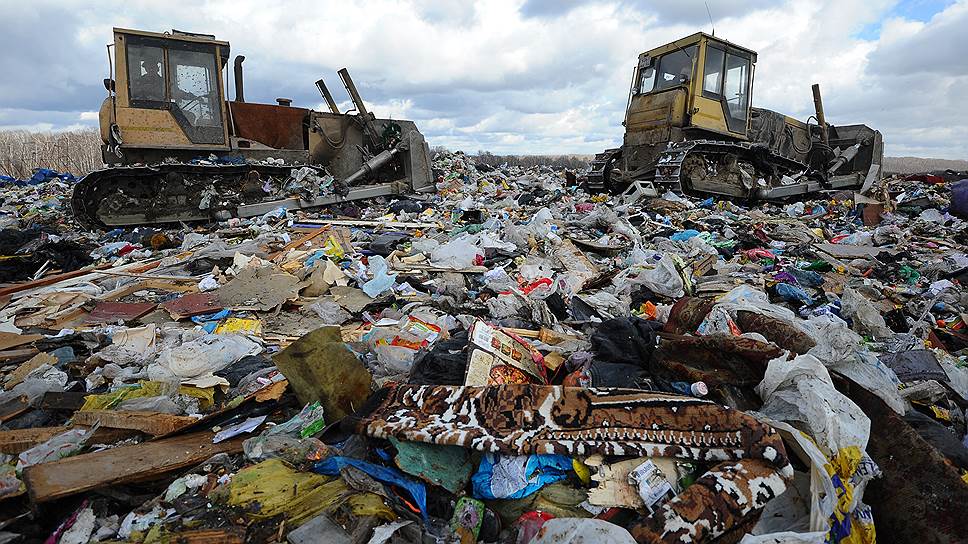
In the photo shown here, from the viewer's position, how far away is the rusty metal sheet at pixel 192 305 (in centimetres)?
390

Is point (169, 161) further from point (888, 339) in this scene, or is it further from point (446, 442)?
point (888, 339)

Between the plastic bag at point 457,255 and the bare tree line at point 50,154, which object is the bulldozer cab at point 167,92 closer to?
the plastic bag at point 457,255

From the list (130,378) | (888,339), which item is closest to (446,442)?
(130,378)

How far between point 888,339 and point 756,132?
916 cm

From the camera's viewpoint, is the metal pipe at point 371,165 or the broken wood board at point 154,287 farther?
the metal pipe at point 371,165

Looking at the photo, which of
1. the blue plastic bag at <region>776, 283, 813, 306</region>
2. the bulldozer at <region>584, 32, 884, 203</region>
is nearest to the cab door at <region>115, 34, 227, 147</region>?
the bulldozer at <region>584, 32, 884, 203</region>

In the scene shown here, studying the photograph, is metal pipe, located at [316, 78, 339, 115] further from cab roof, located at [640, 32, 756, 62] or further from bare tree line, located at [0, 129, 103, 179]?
bare tree line, located at [0, 129, 103, 179]

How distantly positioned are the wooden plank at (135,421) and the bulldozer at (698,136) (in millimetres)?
8007

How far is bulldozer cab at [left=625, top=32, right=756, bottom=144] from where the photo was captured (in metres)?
9.04

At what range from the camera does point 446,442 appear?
1749mm

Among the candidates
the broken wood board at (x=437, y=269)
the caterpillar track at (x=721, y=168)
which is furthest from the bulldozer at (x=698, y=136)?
the broken wood board at (x=437, y=269)

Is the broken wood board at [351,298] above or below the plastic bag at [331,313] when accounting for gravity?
above

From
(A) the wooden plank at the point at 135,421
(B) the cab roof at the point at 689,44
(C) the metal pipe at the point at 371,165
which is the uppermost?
(B) the cab roof at the point at 689,44

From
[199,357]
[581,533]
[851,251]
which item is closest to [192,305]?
[199,357]
